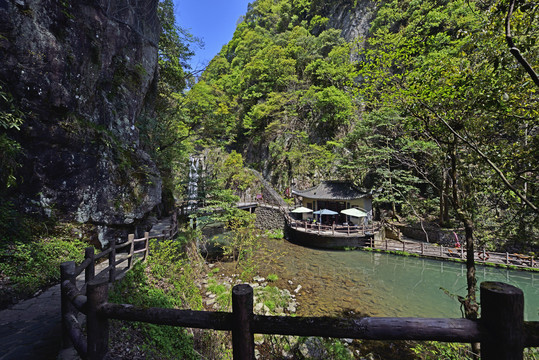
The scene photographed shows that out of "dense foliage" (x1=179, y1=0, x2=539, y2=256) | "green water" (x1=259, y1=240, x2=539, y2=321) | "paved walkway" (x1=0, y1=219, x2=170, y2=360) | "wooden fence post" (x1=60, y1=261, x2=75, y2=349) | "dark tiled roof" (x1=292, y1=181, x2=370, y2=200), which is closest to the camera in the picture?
"wooden fence post" (x1=60, y1=261, x2=75, y2=349)

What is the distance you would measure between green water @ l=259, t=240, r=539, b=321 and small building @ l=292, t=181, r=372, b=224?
362 centimetres

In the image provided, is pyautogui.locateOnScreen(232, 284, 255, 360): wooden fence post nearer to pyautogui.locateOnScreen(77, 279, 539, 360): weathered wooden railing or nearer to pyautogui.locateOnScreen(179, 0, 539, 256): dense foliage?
pyautogui.locateOnScreen(77, 279, 539, 360): weathered wooden railing

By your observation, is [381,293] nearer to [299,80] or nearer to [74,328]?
[74,328]

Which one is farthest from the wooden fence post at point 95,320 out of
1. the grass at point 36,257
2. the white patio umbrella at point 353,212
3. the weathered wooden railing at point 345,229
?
the white patio umbrella at point 353,212

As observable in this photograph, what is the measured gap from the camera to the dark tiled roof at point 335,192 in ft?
52.9

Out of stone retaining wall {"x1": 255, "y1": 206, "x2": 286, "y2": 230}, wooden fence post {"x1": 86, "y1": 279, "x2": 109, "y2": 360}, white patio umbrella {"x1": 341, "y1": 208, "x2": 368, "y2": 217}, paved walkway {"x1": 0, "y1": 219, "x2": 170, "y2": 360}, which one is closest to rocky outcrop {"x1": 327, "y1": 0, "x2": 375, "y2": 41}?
white patio umbrella {"x1": 341, "y1": 208, "x2": 368, "y2": 217}

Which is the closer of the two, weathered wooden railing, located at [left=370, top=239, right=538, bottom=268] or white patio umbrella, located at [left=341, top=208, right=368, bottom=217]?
weathered wooden railing, located at [left=370, top=239, right=538, bottom=268]

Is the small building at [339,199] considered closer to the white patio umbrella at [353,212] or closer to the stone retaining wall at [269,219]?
the white patio umbrella at [353,212]

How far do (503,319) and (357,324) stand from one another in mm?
629

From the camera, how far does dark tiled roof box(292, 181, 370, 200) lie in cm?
1612

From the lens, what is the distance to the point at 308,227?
626 inches

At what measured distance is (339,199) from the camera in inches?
642

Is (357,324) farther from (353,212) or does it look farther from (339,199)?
(339,199)

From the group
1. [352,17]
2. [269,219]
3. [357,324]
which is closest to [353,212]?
[269,219]
